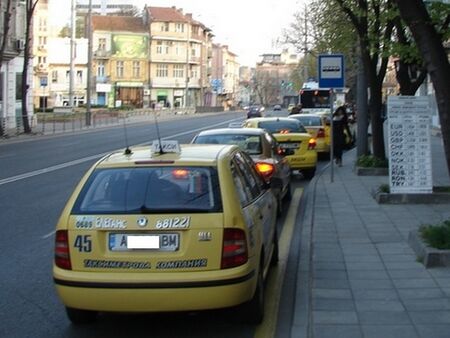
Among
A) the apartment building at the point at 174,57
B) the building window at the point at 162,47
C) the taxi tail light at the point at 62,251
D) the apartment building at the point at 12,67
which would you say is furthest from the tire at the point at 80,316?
the building window at the point at 162,47

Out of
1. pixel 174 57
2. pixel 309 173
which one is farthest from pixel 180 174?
pixel 174 57

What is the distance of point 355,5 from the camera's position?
1636cm

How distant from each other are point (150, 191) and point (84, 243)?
26.4 inches

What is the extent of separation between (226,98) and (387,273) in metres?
147

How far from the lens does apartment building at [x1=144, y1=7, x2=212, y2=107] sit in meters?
115

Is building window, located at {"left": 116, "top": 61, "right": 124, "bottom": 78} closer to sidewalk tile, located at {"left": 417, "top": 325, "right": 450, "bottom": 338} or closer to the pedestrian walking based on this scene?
the pedestrian walking

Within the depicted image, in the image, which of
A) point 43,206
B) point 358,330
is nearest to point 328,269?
point 358,330

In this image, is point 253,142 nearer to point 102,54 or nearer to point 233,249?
point 233,249

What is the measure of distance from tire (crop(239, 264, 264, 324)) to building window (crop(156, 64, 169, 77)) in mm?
110694

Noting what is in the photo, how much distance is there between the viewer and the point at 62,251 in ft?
18.6

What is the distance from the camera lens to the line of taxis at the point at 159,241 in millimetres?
5375

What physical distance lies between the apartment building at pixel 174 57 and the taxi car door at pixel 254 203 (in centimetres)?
10532

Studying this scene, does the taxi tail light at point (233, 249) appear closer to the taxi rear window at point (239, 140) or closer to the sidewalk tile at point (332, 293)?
the sidewalk tile at point (332, 293)

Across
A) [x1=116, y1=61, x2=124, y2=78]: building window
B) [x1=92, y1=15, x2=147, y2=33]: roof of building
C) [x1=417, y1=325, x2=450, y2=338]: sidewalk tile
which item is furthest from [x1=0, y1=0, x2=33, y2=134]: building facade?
[x1=92, y1=15, x2=147, y2=33]: roof of building
